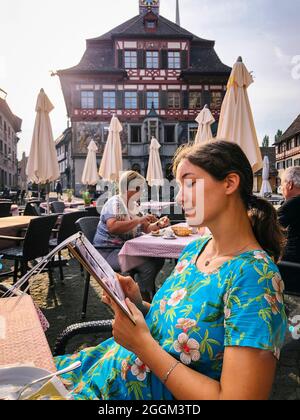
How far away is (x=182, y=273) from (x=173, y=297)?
13cm

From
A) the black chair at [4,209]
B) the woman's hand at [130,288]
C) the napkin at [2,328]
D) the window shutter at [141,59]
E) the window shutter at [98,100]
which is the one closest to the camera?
the napkin at [2,328]

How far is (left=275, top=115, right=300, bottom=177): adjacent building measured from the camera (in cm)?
4416

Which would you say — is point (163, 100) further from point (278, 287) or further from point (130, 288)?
point (278, 287)

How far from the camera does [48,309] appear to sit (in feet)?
13.7

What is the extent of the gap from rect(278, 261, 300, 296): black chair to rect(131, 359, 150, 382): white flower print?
7.07ft

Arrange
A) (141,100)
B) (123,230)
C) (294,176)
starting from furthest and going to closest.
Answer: (141,100) < (123,230) < (294,176)

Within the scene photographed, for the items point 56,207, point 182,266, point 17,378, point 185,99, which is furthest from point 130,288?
point 185,99

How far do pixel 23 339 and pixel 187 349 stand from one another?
2.08 ft

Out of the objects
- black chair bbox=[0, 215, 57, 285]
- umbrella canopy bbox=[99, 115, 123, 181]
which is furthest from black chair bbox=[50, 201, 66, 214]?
black chair bbox=[0, 215, 57, 285]

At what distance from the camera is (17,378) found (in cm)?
97

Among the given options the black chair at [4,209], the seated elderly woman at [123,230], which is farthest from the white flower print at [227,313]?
the black chair at [4,209]

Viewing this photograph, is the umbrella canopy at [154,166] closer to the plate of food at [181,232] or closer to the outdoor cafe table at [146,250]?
the plate of food at [181,232]

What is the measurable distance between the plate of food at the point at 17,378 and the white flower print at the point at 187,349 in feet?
1.37

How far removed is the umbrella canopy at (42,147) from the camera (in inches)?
317
